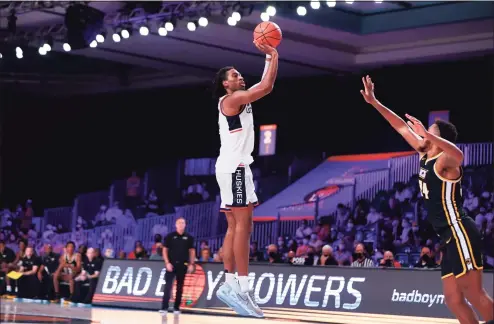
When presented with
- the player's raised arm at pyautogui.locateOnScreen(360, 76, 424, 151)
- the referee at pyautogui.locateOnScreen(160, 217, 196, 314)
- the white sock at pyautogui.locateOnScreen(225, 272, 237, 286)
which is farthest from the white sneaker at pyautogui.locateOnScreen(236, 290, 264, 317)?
the referee at pyautogui.locateOnScreen(160, 217, 196, 314)

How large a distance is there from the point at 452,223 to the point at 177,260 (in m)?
7.81

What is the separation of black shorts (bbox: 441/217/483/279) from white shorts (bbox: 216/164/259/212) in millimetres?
1761

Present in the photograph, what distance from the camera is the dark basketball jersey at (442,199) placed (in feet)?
22.5

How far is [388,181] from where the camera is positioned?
21.2 meters

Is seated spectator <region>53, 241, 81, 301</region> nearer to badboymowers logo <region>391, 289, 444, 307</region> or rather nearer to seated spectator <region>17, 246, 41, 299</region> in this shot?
seated spectator <region>17, 246, 41, 299</region>

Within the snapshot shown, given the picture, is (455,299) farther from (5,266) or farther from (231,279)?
(5,266)

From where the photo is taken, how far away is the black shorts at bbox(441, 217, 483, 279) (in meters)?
6.67

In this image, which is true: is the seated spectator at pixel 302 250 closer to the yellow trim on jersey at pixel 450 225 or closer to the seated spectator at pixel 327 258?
the seated spectator at pixel 327 258

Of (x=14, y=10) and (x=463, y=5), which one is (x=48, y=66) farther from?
(x=463, y=5)

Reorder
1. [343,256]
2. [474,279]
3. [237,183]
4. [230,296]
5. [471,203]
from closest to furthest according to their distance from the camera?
1. [474,279]
2. [230,296]
3. [237,183]
4. [343,256]
5. [471,203]

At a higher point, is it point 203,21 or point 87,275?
point 203,21

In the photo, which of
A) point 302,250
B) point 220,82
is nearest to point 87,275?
point 302,250

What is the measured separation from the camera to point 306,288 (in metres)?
13.1

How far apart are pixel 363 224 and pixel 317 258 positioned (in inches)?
142
